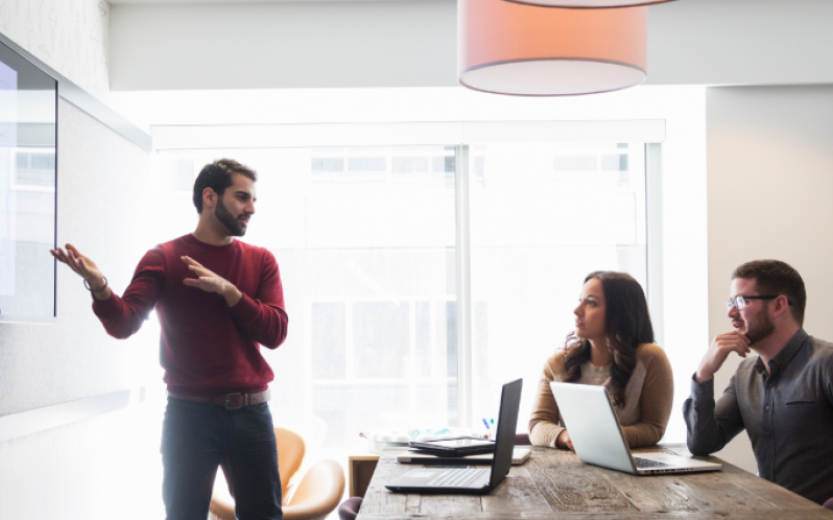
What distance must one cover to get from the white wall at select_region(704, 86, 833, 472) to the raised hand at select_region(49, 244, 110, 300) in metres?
2.85

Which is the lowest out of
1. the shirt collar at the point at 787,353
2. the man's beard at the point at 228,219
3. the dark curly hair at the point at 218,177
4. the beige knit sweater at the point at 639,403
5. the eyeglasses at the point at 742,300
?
the beige knit sweater at the point at 639,403

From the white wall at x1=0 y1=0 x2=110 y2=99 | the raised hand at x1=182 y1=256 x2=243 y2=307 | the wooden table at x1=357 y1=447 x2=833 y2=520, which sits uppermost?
the white wall at x1=0 y1=0 x2=110 y2=99

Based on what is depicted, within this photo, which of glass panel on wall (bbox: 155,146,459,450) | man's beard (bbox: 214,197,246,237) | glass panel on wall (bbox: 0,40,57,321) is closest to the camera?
glass panel on wall (bbox: 0,40,57,321)

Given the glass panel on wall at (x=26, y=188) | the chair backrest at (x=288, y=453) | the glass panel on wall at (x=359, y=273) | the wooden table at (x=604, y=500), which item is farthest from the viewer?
the glass panel on wall at (x=359, y=273)

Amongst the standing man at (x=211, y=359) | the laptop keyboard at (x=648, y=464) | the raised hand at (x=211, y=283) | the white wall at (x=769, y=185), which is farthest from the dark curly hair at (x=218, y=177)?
the white wall at (x=769, y=185)

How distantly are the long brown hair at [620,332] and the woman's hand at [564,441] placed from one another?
253 millimetres

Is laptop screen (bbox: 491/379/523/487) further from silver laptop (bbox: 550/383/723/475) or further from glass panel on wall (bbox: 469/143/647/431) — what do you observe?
glass panel on wall (bbox: 469/143/647/431)

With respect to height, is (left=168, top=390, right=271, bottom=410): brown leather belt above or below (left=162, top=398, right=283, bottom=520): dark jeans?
above

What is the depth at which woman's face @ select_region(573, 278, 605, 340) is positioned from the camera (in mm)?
2658

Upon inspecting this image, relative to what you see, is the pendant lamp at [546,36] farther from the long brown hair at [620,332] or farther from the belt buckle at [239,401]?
the belt buckle at [239,401]

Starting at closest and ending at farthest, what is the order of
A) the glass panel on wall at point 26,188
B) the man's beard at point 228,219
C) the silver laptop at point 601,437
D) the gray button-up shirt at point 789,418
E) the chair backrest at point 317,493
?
the silver laptop at point 601,437 → the gray button-up shirt at point 789,418 → the glass panel on wall at point 26,188 → the man's beard at point 228,219 → the chair backrest at point 317,493

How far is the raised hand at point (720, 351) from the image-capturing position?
2.34 metres

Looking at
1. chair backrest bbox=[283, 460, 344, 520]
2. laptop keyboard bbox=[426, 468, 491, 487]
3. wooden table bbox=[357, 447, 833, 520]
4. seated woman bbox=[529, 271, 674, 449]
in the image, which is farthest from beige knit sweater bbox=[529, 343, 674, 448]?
chair backrest bbox=[283, 460, 344, 520]

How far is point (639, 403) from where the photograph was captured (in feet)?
8.54
